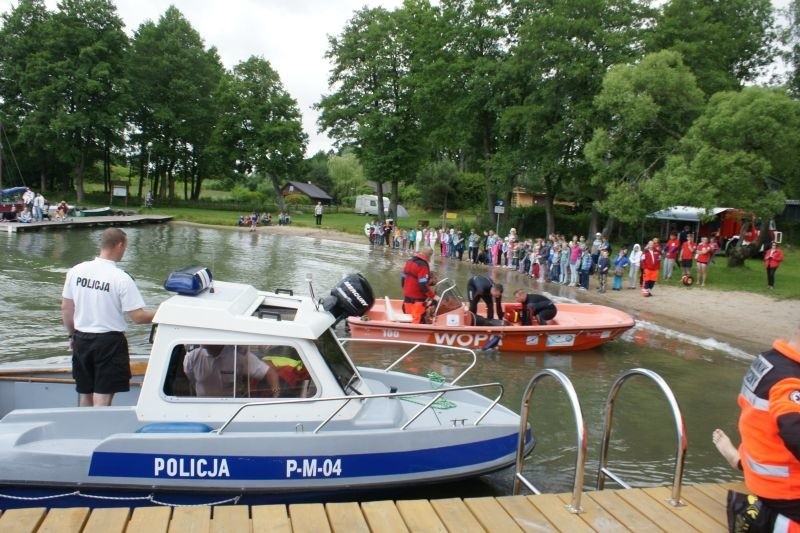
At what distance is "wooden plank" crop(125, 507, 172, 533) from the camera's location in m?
3.78

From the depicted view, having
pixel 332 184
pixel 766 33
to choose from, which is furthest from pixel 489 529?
pixel 332 184

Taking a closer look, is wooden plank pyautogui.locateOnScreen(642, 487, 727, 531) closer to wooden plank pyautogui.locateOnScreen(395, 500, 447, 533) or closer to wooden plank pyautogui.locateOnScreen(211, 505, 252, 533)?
wooden plank pyautogui.locateOnScreen(395, 500, 447, 533)

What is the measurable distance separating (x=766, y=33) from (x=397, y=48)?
85.4 feet

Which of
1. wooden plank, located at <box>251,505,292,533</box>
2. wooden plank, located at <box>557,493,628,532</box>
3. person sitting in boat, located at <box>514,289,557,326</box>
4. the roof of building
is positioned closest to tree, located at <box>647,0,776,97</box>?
person sitting in boat, located at <box>514,289,557,326</box>

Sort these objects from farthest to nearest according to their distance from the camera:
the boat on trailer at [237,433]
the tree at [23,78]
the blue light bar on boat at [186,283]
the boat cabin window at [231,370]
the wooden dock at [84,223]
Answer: the tree at [23,78]
the wooden dock at [84,223]
the blue light bar on boat at [186,283]
the boat cabin window at [231,370]
the boat on trailer at [237,433]

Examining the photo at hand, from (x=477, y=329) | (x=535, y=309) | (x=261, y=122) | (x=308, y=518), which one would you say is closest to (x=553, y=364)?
(x=535, y=309)

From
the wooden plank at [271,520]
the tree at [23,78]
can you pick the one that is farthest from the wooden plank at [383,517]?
the tree at [23,78]

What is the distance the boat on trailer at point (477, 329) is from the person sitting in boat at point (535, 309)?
16 cm

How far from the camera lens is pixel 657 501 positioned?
452cm

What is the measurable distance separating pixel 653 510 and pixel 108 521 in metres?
3.65

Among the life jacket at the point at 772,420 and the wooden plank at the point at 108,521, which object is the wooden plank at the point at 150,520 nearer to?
the wooden plank at the point at 108,521

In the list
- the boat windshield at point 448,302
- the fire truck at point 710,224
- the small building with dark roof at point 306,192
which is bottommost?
the boat windshield at point 448,302

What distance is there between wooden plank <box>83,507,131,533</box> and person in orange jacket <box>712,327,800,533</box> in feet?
12.0

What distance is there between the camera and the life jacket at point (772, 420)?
3000mm
